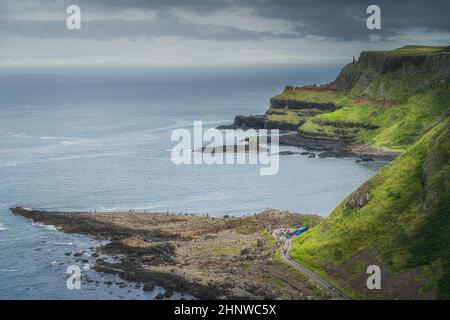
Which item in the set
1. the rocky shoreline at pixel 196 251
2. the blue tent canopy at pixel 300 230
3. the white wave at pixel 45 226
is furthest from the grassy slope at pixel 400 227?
the white wave at pixel 45 226

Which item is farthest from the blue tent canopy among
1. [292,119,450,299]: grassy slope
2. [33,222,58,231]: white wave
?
[33,222,58,231]: white wave

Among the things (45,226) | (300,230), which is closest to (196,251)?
(300,230)

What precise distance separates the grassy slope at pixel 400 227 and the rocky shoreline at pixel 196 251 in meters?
6.65

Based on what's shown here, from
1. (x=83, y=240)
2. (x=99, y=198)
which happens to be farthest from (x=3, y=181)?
(x=83, y=240)

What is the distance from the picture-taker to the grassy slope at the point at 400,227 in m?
97.4

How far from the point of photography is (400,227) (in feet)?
348

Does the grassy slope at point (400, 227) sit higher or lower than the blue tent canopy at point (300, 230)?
higher

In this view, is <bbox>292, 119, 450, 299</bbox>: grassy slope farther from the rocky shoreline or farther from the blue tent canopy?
the rocky shoreline

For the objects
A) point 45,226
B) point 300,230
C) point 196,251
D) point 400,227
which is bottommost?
point 196,251

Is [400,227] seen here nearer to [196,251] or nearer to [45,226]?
[196,251]

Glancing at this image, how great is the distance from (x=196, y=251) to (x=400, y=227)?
1342 inches

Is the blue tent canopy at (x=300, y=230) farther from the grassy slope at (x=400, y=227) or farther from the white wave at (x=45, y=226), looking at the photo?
the white wave at (x=45, y=226)

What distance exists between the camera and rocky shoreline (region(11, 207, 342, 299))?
101 m

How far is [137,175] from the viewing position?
7598 inches
